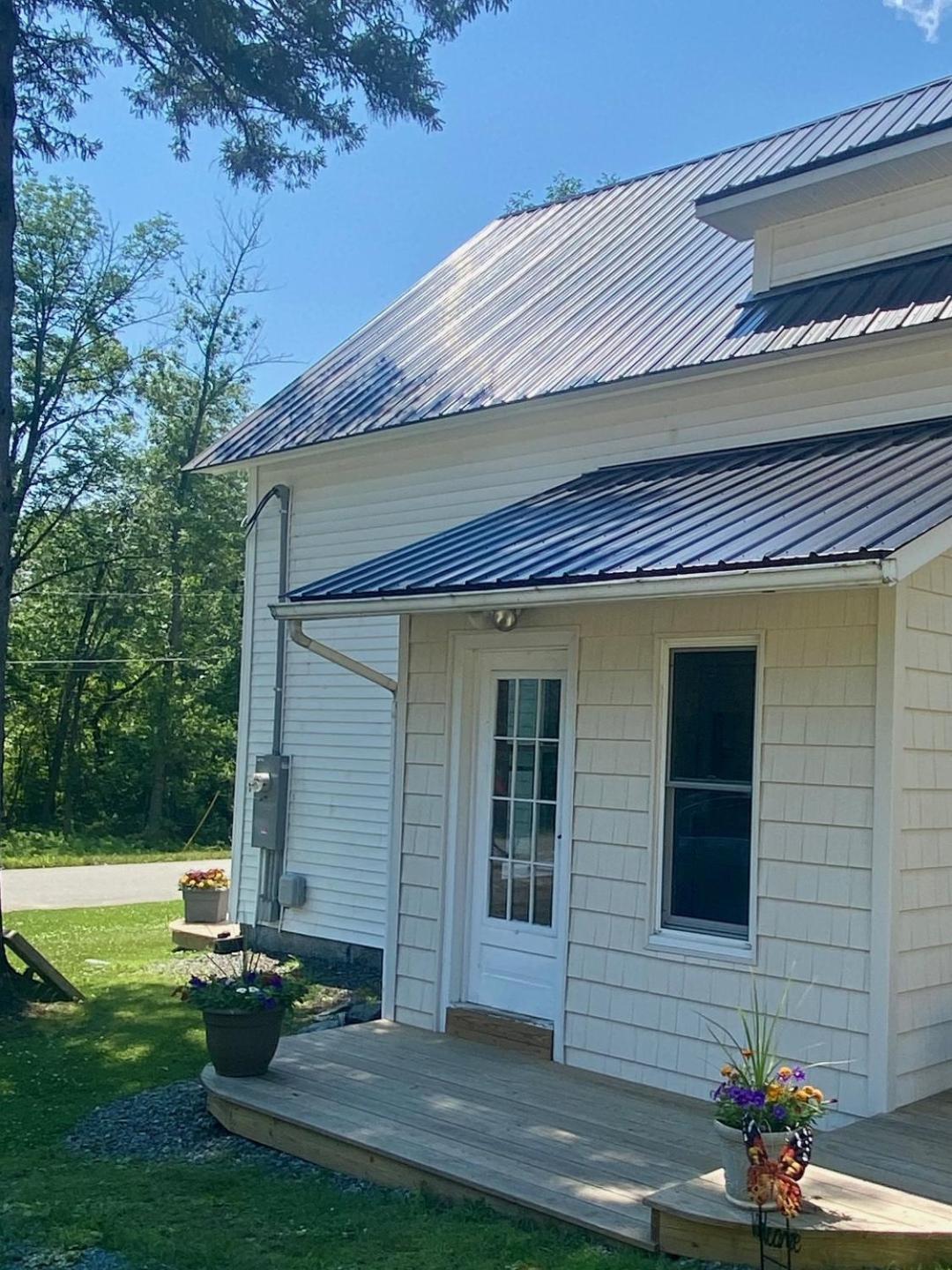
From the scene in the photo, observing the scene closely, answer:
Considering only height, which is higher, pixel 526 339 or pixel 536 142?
pixel 536 142

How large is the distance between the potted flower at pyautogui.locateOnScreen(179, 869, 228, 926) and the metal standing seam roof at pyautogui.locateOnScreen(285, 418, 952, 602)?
518 cm

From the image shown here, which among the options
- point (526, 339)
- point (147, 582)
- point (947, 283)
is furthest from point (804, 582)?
point (147, 582)

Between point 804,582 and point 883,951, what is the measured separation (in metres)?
1.74

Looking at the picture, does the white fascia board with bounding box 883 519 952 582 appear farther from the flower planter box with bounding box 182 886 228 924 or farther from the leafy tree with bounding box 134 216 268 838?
the leafy tree with bounding box 134 216 268 838

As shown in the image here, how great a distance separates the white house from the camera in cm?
577

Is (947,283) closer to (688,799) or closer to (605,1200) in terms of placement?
(688,799)

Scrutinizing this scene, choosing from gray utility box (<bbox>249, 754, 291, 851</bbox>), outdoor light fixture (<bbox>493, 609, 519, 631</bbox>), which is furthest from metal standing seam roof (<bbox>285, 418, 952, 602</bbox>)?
gray utility box (<bbox>249, 754, 291, 851</bbox>)

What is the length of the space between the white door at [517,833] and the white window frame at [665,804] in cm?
64

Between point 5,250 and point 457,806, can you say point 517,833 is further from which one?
point 5,250

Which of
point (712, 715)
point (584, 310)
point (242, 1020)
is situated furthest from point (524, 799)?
point (584, 310)

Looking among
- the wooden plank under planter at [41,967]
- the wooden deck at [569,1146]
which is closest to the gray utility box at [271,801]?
the wooden plank under planter at [41,967]

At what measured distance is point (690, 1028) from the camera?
6.27m

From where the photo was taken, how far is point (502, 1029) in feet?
23.7

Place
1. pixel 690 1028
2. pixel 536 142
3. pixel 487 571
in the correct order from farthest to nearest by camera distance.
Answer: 1. pixel 536 142
2. pixel 487 571
3. pixel 690 1028
